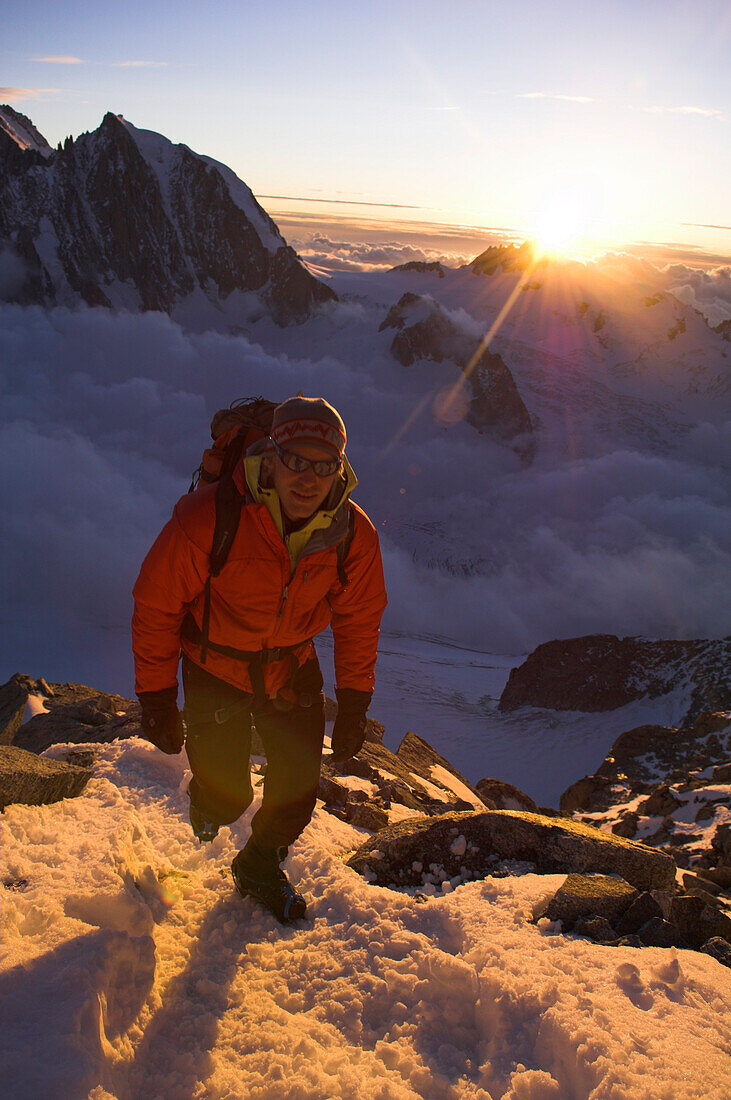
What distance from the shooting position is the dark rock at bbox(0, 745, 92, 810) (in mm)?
4945

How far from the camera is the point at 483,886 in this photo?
481 cm

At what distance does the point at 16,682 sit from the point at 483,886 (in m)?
15.9

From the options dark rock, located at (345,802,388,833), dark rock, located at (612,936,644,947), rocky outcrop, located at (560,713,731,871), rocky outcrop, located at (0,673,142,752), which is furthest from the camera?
rocky outcrop, located at (560,713,731,871)

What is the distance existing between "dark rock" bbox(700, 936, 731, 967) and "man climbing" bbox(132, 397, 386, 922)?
268 cm

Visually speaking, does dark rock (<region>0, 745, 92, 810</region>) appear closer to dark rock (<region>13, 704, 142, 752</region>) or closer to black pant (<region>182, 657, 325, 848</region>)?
black pant (<region>182, 657, 325, 848</region>)

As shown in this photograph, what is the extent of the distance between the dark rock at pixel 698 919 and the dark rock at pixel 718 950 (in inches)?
17.6

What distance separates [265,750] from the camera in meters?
4.59

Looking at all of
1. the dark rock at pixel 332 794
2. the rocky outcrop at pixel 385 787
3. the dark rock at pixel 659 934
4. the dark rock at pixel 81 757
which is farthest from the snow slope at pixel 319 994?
the dark rock at pixel 332 794

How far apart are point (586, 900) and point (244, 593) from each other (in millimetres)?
3011

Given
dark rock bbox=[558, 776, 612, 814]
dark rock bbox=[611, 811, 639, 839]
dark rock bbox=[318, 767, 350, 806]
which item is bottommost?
dark rock bbox=[558, 776, 612, 814]

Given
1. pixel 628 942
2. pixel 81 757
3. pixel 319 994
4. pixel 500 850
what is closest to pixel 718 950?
pixel 628 942

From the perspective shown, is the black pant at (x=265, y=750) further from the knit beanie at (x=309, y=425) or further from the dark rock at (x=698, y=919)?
the dark rock at (x=698, y=919)

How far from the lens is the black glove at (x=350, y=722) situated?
4.94 metres

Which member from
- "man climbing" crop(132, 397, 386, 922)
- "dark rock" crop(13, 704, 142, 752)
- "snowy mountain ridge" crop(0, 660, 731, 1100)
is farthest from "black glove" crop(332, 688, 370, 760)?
"dark rock" crop(13, 704, 142, 752)
